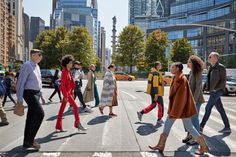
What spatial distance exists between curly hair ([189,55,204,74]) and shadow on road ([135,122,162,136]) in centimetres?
202

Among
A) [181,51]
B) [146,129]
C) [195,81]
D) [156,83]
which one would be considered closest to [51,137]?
[146,129]

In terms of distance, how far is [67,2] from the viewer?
189750mm

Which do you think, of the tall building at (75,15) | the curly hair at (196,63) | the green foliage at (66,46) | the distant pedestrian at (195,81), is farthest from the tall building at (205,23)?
the tall building at (75,15)

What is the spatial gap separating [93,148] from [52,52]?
62.3m

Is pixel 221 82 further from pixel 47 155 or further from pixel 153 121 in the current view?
pixel 47 155

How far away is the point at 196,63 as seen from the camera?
691 cm

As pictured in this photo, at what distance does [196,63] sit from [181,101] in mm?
1167

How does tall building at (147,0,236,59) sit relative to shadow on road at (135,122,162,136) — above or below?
above

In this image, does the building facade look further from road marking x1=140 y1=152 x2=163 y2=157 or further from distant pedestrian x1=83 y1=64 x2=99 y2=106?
road marking x1=140 y1=152 x2=163 y2=157

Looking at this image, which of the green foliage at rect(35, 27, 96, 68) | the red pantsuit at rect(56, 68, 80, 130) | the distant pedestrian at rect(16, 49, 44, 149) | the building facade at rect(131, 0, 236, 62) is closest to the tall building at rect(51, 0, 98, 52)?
the building facade at rect(131, 0, 236, 62)

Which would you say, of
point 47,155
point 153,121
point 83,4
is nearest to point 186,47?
point 153,121

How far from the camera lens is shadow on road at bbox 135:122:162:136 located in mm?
8227

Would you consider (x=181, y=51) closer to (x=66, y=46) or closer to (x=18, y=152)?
(x=66, y=46)

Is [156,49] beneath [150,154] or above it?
above
